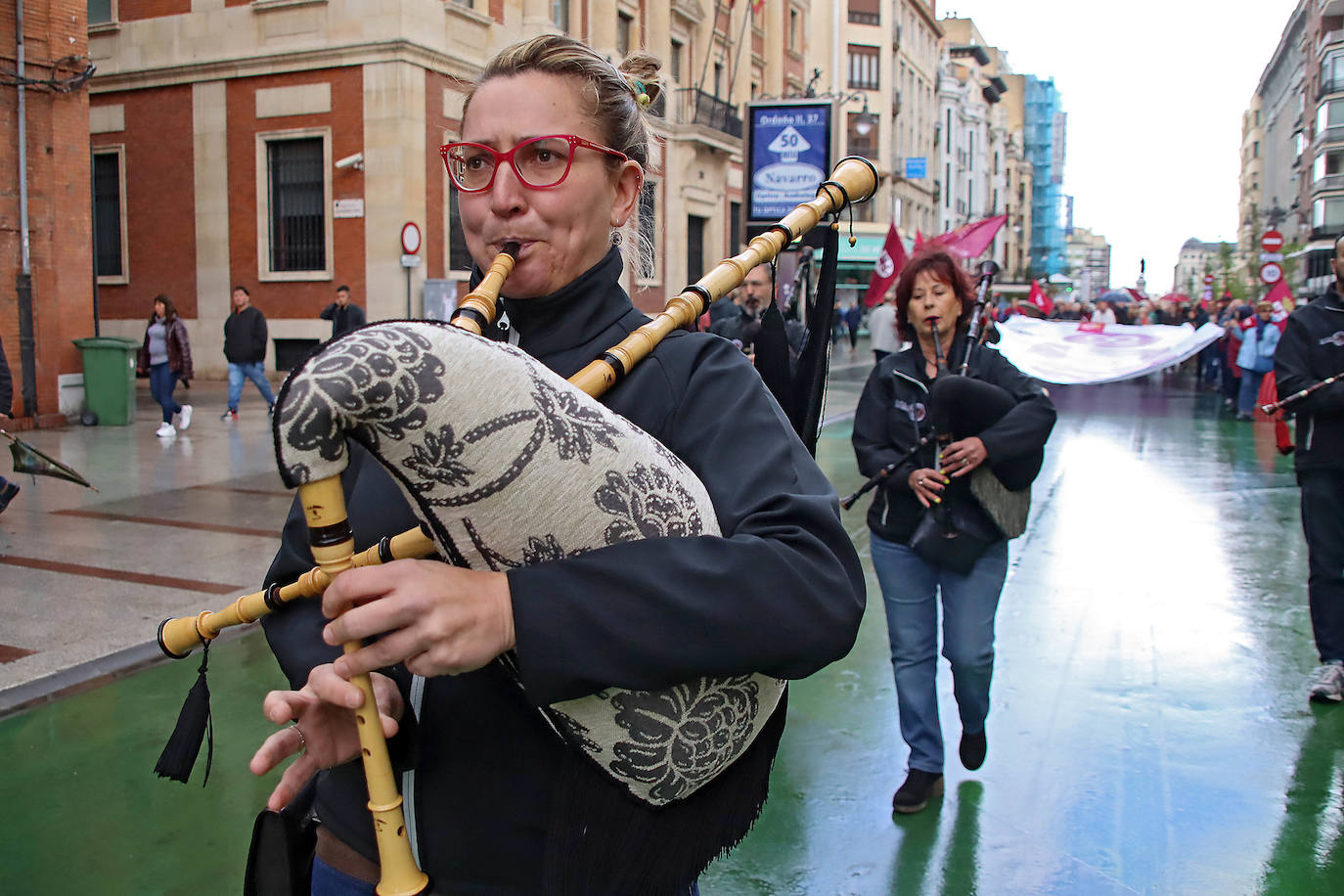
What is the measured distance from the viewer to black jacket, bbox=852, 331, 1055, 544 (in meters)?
4.00

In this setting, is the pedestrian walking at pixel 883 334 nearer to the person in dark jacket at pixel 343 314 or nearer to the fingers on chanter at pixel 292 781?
the person in dark jacket at pixel 343 314

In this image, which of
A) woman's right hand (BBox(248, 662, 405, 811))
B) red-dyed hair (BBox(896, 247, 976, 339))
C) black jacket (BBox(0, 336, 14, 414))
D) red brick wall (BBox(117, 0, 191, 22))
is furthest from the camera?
red brick wall (BBox(117, 0, 191, 22))

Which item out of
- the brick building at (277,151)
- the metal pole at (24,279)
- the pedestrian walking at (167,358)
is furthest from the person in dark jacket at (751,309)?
the brick building at (277,151)

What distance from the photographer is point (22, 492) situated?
9305 millimetres

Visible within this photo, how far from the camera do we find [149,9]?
21344mm

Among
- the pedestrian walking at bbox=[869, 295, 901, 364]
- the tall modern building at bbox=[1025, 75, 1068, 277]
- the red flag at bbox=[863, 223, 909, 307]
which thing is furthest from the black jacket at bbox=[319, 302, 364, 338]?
the tall modern building at bbox=[1025, 75, 1068, 277]

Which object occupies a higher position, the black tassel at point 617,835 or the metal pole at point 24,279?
the metal pole at point 24,279

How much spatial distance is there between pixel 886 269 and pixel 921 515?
27.2 feet

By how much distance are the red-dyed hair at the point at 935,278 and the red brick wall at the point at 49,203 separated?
1224cm

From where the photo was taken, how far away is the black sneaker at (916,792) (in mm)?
3906

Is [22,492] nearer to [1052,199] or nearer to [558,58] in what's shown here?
[558,58]

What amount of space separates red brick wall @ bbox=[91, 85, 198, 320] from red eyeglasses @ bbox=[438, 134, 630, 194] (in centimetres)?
2161

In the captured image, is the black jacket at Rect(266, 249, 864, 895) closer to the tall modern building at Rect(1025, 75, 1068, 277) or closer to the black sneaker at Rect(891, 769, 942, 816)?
the black sneaker at Rect(891, 769, 942, 816)

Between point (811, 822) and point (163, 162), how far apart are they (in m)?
21.4
